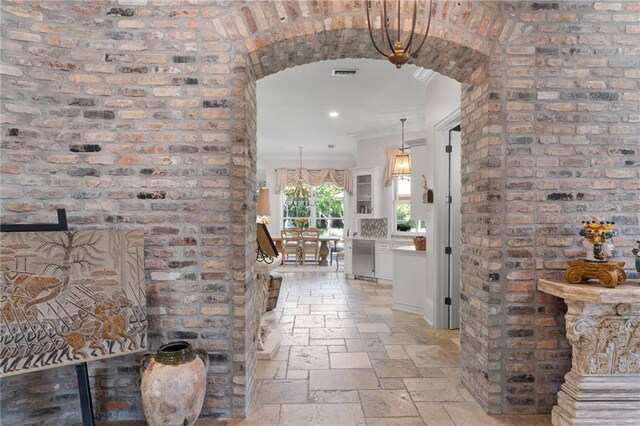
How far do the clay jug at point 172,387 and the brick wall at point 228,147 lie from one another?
27 centimetres

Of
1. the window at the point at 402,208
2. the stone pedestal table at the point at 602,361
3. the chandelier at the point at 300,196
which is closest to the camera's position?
the stone pedestal table at the point at 602,361

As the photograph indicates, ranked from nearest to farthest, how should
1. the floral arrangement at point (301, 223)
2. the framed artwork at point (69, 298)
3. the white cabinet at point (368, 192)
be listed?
the framed artwork at point (69, 298)
the white cabinet at point (368, 192)
the floral arrangement at point (301, 223)

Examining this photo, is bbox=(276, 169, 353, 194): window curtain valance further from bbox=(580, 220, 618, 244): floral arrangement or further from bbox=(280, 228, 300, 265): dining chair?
bbox=(580, 220, 618, 244): floral arrangement

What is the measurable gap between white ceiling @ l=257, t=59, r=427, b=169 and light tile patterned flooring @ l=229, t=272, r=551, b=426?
297 cm

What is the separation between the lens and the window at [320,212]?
10664mm

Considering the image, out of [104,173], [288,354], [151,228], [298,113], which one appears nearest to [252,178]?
[151,228]

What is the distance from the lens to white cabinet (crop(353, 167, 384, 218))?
25.7ft

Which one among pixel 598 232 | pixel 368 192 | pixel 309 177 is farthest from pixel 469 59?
pixel 309 177

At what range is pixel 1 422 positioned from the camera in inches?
84.2

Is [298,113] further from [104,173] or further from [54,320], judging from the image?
[54,320]

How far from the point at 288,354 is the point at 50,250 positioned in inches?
83.9

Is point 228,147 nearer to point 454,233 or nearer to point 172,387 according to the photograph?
point 172,387

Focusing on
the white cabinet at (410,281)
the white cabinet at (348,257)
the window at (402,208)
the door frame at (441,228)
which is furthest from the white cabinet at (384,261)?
the door frame at (441,228)

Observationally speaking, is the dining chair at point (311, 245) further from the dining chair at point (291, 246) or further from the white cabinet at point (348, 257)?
the white cabinet at point (348, 257)
